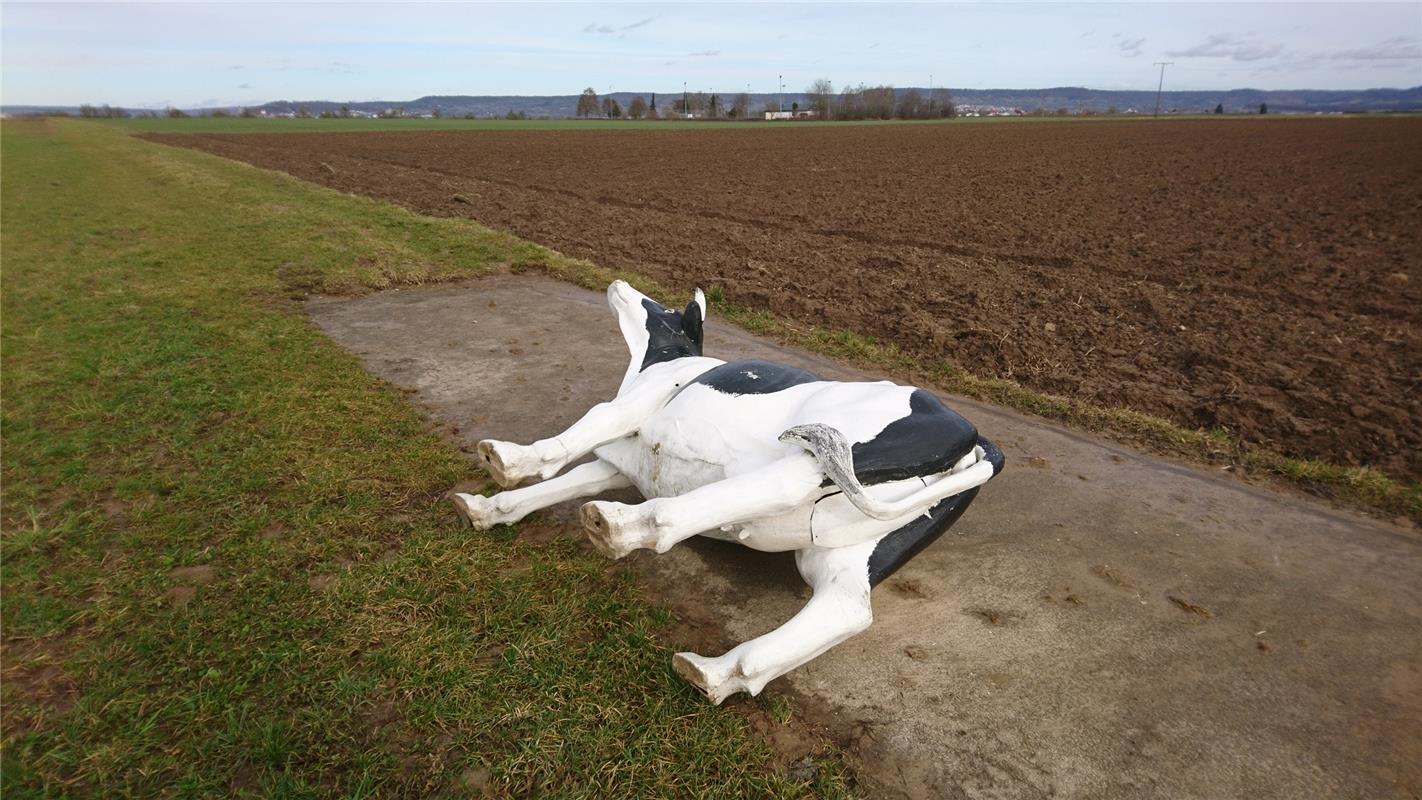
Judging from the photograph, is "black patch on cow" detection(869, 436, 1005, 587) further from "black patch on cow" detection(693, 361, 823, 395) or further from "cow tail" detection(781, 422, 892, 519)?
"black patch on cow" detection(693, 361, 823, 395)

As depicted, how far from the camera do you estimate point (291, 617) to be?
2879 mm

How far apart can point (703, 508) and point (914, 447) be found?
779mm

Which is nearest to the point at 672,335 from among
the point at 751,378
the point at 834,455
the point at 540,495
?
the point at 751,378

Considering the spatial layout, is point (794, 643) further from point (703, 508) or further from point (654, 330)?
point (654, 330)

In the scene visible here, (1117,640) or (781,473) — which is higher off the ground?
(781,473)

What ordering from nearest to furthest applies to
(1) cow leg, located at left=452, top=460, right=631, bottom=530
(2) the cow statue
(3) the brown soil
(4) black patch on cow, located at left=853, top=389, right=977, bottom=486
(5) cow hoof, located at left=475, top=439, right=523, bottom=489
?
(2) the cow statue, (4) black patch on cow, located at left=853, top=389, right=977, bottom=486, (5) cow hoof, located at left=475, top=439, right=523, bottom=489, (1) cow leg, located at left=452, top=460, right=631, bottom=530, (3) the brown soil

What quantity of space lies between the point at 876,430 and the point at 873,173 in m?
24.4

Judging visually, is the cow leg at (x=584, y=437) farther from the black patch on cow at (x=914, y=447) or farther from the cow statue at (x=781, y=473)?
the black patch on cow at (x=914, y=447)

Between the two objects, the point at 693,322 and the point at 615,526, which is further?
→ the point at 693,322

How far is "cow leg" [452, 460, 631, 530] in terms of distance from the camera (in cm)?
338

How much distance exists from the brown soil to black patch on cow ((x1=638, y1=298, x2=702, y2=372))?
3558 mm

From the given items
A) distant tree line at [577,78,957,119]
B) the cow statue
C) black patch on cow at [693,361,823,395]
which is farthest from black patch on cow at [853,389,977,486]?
distant tree line at [577,78,957,119]

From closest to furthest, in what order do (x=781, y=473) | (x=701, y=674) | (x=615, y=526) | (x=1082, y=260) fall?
(x=615, y=526) → (x=701, y=674) → (x=781, y=473) → (x=1082, y=260)

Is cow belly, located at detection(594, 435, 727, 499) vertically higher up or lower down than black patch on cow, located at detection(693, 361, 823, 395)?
lower down
